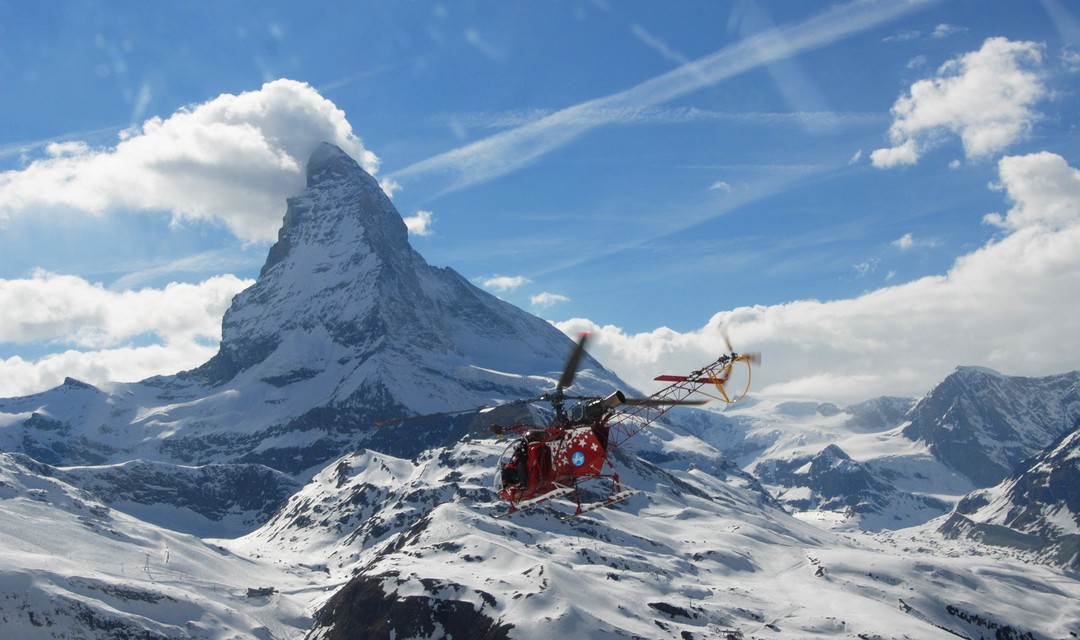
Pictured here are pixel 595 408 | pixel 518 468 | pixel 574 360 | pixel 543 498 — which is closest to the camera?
pixel 574 360

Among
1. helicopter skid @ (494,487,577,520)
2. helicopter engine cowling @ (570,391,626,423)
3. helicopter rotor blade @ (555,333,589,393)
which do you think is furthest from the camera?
helicopter skid @ (494,487,577,520)

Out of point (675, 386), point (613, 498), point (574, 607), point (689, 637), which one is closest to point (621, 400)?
point (675, 386)

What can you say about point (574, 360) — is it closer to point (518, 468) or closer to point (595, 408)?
point (595, 408)

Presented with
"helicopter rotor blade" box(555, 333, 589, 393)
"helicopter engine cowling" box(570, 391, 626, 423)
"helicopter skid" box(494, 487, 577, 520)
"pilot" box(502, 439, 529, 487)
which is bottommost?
"helicopter skid" box(494, 487, 577, 520)

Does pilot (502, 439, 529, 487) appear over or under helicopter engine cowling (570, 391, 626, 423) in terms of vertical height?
under

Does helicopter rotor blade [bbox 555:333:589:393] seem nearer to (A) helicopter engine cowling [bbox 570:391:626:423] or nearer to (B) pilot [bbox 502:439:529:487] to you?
(A) helicopter engine cowling [bbox 570:391:626:423]

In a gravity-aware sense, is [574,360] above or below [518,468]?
above

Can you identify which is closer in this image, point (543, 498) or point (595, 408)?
point (595, 408)

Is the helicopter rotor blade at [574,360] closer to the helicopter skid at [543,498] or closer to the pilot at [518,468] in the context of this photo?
the helicopter skid at [543,498]

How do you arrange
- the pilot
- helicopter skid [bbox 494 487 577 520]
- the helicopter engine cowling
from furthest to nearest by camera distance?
the pilot → helicopter skid [bbox 494 487 577 520] → the helicopter engine cowling

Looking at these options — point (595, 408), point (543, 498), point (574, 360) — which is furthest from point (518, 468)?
point (574, 360)

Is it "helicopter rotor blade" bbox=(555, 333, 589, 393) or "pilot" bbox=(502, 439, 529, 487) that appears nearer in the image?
"helicopter rotor blade" bbox=(555, 333, 589, 393)

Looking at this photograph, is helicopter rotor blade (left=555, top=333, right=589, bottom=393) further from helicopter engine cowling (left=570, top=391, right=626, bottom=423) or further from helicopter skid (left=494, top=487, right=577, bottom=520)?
helicopter skid (left=494, top=487, right=577, bottom=520)

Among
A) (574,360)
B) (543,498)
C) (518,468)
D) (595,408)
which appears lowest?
(543,498)
